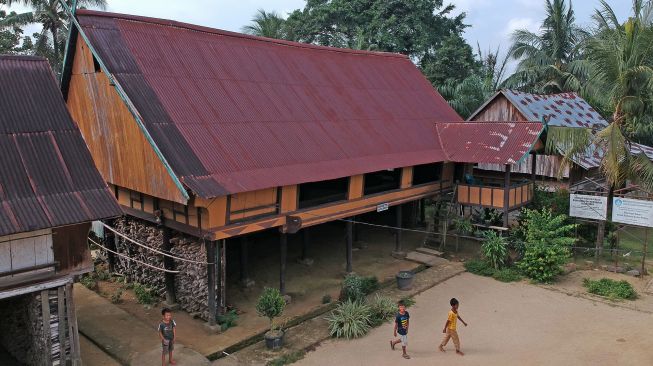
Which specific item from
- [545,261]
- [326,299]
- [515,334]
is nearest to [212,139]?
[326,299]

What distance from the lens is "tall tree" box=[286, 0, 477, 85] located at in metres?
35.6

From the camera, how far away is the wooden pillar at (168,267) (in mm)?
14469

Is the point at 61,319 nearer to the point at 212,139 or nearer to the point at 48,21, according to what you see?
the point at 212,139

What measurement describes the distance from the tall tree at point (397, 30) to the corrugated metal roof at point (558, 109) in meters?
→ 10.0

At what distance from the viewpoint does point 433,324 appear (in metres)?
13.8

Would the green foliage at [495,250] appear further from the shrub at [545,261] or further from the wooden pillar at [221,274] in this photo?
the wooden pillar at [221,274]

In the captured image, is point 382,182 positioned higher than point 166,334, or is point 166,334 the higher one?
point 382,182

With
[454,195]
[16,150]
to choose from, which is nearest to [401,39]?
[454,195]

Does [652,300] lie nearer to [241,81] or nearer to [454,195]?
[454,195]

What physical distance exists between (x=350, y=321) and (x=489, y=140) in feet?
31.5

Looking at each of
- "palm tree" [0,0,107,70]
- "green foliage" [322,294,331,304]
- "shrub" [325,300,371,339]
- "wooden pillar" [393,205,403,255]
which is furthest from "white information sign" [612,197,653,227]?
"palm tree" [0,0,107,70]

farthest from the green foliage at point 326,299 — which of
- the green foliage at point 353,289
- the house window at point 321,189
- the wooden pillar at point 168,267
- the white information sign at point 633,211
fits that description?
the white information sign at point 633,211

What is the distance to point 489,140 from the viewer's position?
1911 cm

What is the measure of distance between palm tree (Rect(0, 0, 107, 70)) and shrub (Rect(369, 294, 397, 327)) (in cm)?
2596
